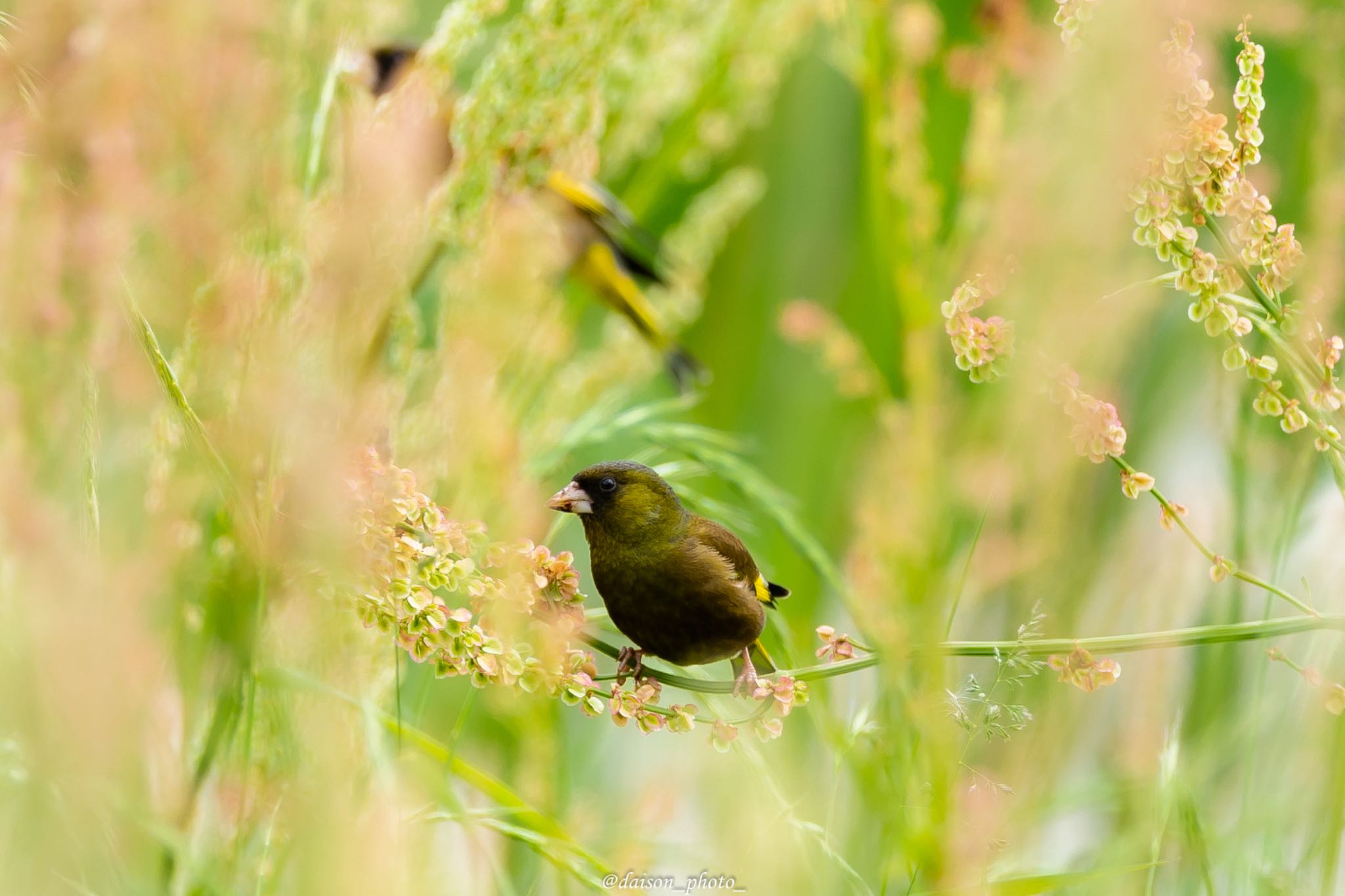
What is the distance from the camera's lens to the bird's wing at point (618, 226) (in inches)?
59.5

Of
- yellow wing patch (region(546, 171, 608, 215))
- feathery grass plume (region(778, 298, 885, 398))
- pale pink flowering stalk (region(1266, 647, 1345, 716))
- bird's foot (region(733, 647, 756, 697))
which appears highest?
yellow wing patch (region(546, 171, 608, 215))

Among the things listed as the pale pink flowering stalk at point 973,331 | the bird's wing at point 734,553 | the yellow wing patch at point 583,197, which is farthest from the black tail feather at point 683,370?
the pale pink flowering stalk at point 973,331

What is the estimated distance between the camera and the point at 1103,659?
0.68 meters

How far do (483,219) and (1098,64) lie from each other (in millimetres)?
569

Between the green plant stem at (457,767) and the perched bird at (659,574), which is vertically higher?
the perched bird at (659,574)

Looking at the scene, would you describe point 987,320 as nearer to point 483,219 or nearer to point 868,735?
point 868,735

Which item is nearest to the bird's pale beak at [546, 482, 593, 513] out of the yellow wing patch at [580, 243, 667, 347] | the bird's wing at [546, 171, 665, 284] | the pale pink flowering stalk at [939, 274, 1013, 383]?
the pale pink flowering stalk at [939, 274, 1013, 383]

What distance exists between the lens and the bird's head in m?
0.83

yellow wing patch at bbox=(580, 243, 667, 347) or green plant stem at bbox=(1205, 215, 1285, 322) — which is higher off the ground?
yellow wing patch at bbox=(580, 243, 667, 347)

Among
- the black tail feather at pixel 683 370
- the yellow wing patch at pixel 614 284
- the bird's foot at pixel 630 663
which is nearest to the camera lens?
the bird's foot at pixel 630 663

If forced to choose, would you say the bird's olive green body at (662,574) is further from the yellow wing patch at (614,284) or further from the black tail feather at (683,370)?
the yellow wing patch at (614,284)

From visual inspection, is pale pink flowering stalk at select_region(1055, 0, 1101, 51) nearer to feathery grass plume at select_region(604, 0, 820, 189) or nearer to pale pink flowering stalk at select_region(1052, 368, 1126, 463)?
pale pink flowering stalk at select_region(1052, 368, 1126, 463)

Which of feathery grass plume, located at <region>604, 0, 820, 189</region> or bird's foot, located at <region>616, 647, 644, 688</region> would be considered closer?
bird's foot, located at <region>616, 647, 644, 688</region>

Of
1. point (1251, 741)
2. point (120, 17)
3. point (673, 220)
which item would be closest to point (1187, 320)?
point (673, 220)
